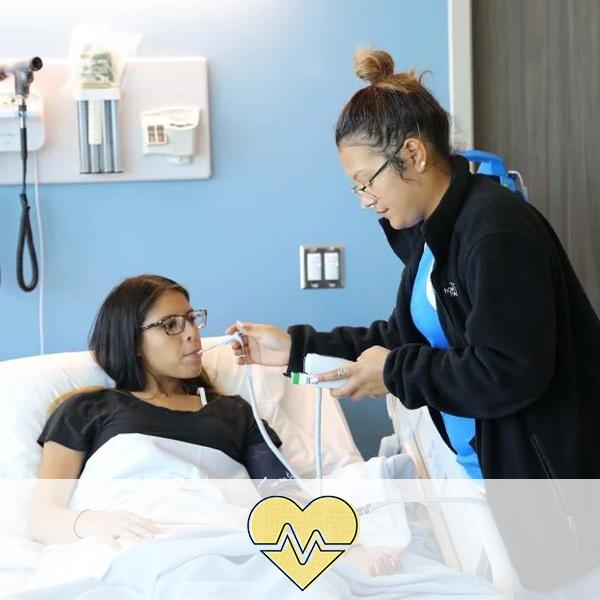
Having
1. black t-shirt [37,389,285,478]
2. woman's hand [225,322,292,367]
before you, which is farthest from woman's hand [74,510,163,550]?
woman's hand [225,322,292,367]

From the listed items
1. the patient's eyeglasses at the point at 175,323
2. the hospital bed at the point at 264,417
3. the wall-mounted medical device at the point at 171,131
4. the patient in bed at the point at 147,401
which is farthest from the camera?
the wall-mounted medical device at the point at 171,131

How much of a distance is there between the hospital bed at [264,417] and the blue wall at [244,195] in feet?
0.93

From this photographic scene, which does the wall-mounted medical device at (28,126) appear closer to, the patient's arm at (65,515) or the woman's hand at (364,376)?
the patient's arm at (65,515)

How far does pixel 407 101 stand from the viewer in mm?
1567

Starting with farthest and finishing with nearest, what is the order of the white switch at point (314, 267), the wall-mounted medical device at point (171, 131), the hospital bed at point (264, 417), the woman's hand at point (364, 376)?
the white switch at point (314, 267) < the wall-mounted medical device at point (171, 131) < the hospital bed at point (264, 417) < the woman's hand at point (364, 376)

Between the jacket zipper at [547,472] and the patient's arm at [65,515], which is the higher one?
the jacket zipper at [547,472]

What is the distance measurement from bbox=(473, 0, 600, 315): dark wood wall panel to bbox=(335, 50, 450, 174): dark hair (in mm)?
1151

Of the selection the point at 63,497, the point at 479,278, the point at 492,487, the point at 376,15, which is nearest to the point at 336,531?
the point at 492,487

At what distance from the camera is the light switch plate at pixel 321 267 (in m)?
2.82

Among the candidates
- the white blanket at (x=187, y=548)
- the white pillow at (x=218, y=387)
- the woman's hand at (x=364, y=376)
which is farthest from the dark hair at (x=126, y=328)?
the woman's hand at (x=364, y=376)

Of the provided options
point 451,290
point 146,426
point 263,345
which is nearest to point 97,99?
point 146,426

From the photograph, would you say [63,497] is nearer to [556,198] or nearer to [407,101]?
[407,101]

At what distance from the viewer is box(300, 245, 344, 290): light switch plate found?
2.82 m

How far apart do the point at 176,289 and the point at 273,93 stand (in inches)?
27.9
